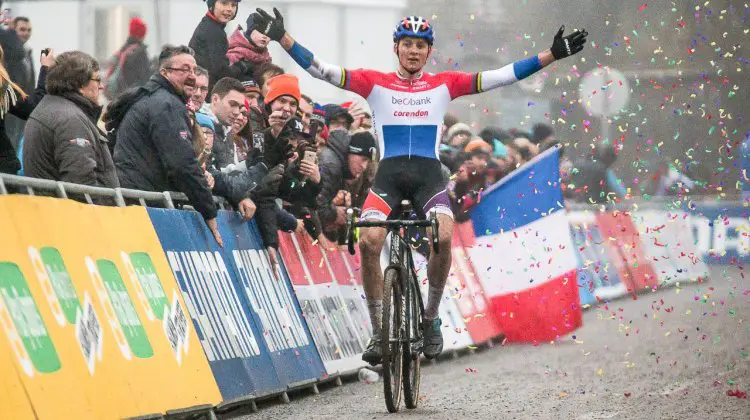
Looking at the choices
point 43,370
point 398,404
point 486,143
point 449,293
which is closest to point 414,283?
point 398,404

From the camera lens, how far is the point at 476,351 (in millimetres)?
15953

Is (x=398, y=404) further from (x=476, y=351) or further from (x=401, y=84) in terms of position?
(x=476, y=351)

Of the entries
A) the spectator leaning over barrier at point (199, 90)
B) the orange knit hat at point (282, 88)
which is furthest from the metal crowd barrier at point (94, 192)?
the orange knit hat at point (282, 88)

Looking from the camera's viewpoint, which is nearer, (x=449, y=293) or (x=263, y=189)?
(x=263, y=189)

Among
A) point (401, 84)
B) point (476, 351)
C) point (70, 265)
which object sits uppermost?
point (401, 84)

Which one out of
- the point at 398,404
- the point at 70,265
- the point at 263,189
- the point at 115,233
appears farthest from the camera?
the point at 263,189

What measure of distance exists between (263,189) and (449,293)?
4.79 metres

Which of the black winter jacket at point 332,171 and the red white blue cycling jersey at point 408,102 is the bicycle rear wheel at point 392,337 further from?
the black winter jacket at point 332,171

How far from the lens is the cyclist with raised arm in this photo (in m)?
10.3

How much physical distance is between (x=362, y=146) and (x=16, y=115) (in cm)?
476

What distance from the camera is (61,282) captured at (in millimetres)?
7781

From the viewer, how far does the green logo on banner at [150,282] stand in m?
8.92

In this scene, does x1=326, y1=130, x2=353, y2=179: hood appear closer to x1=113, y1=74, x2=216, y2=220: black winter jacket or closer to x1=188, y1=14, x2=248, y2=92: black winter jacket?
x1=188, y1=14, x2=248, y2=92: black winter jacket

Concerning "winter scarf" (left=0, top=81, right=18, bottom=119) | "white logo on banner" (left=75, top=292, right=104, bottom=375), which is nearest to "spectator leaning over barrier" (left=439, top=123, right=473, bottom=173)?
"winter scarf" (left=0, top=81, right=18, bottom=119)
